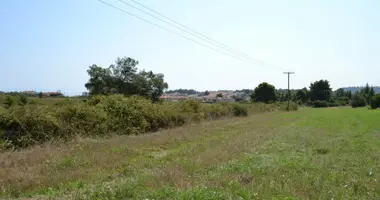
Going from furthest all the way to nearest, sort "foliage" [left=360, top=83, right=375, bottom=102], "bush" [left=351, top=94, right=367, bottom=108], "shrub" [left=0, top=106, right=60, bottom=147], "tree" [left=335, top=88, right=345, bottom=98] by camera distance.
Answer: "tree" [left=335, top=88, right=345, bottom=98]
"foliage" [left=360, top=83, right=375, bottom=102]
"bush" [left=351, top=94, right=367, bottom=108]
"shrub" [left=0, top=106, right=60, bottom=147]

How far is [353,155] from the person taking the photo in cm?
1366

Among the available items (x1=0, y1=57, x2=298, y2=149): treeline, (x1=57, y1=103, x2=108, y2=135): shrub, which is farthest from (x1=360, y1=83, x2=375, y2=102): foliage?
(x1=57, y1=103, x2=108, y2=135): shrub

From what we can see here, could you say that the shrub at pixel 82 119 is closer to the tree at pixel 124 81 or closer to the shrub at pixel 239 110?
the shrub at pixel 239 110

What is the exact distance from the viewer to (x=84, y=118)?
20.3 m

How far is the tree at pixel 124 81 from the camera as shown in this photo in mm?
78000

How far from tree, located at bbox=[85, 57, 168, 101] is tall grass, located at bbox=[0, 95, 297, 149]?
44.6 meters

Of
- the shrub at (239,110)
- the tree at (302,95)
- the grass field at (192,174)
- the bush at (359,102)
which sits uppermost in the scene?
the tree at (302,95)

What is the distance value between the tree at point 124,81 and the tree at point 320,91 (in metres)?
80.6

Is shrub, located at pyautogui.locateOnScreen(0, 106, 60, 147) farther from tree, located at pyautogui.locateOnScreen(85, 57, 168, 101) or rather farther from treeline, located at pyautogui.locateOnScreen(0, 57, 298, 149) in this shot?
tree, located at pyautogui.locateOnScreen(85, 57, 168, 101)

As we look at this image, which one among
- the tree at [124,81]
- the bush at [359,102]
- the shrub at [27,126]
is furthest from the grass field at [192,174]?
the bush at [359,102]

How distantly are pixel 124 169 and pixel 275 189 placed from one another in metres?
4.83

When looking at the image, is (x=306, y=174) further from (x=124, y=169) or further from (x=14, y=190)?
(x=14, y=190)

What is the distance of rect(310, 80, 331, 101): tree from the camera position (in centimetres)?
13725

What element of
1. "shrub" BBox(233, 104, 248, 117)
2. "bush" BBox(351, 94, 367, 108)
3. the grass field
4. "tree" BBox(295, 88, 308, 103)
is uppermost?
"tree" BBox(295, 88, 308, 103)
